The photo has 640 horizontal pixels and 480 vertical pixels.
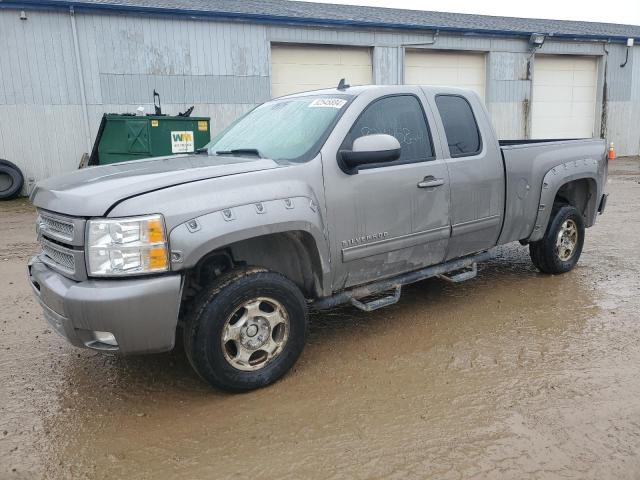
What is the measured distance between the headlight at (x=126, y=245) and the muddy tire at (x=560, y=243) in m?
4.05

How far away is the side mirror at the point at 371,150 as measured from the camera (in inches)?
138

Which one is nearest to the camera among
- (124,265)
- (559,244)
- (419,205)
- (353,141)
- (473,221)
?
(124,265)

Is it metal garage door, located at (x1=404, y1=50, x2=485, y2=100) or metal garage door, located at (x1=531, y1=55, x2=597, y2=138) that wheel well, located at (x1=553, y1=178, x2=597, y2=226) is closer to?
metal garage door, located at (x1=404, y1=50, x2=485, y2=100)

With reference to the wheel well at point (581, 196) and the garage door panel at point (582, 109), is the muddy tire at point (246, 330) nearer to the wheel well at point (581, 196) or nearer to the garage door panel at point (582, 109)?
the wheel well at point (581, 196)

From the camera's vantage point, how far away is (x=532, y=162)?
492 centimetres

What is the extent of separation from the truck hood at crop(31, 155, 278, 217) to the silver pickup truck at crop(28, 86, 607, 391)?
0.01 m

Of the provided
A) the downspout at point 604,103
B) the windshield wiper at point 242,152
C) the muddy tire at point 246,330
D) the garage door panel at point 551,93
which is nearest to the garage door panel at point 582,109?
the downspout at point 604,103

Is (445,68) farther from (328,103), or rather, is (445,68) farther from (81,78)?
(328,103)

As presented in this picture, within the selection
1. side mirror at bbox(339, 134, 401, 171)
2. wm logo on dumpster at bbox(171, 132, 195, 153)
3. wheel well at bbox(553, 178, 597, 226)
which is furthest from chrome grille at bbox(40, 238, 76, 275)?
wm logo on dumpster at bbox(171, 132, 195, 153)

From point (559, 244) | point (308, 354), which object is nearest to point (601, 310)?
point (559, 244)

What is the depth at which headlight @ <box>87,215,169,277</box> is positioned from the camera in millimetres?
2805

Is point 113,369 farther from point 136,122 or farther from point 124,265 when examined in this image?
point 136,122

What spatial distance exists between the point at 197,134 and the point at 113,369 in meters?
8.60

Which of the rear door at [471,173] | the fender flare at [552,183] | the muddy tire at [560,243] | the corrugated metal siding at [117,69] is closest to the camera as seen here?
the rear door at [471,173]
